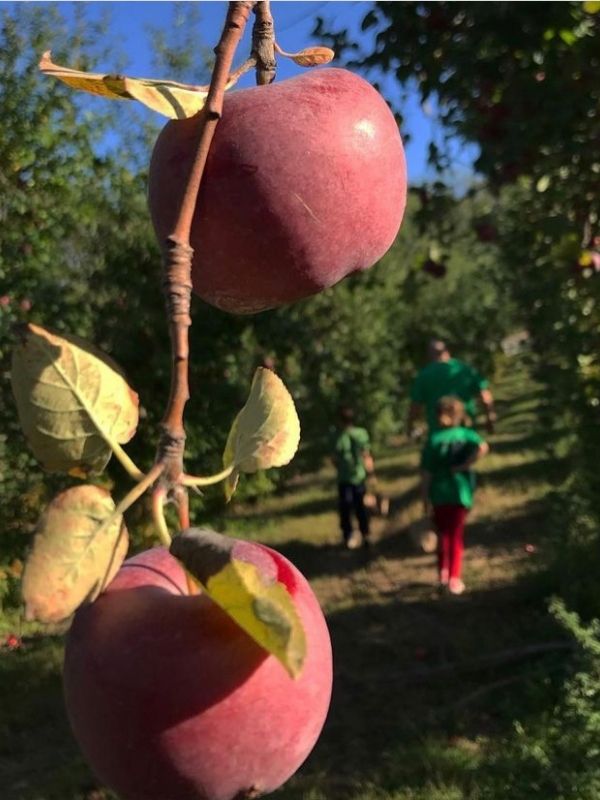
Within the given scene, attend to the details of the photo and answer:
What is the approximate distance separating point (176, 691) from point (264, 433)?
162mm

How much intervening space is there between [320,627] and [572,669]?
9.15 ft

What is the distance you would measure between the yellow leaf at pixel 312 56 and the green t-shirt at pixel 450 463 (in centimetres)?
394

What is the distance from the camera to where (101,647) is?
0.50 meters

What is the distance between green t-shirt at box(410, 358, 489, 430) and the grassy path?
98cm

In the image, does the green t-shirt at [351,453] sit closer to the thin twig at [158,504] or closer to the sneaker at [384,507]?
the sneaker at [384,507]

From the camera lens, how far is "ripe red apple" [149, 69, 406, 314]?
56 centimetres

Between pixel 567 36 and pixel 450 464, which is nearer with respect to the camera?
pixel 567 36

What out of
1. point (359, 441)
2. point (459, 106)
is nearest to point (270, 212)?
point (459, 106)

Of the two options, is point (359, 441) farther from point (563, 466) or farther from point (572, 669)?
point (572, 669)

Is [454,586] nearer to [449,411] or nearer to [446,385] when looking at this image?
[449,411]

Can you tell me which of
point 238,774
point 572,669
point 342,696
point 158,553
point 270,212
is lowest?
point 342,696

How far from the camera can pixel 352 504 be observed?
6.25m

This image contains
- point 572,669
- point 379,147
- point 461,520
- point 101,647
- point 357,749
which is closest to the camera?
point 101,647

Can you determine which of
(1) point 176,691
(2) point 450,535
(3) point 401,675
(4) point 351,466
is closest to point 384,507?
(4) point 351,466
